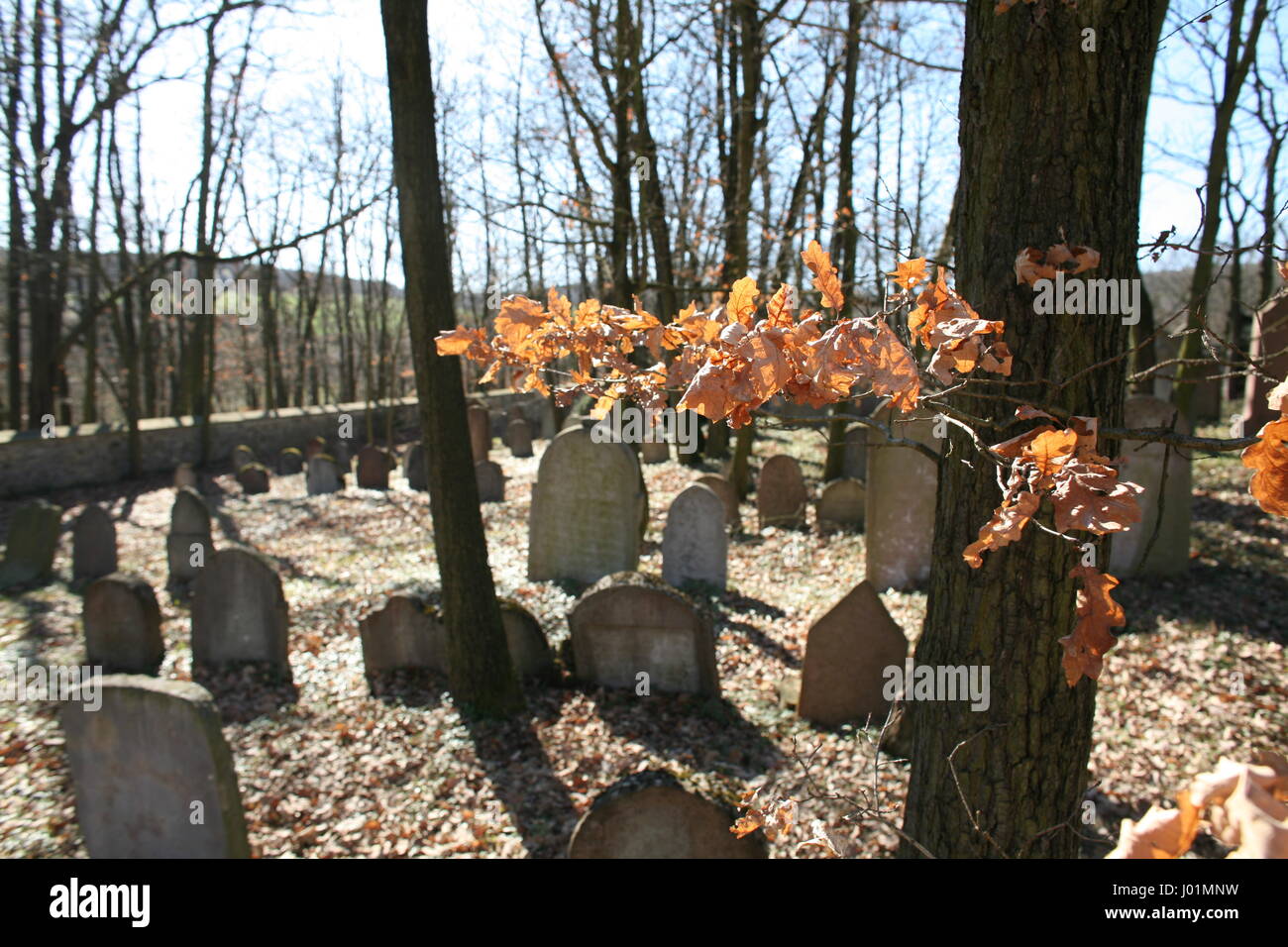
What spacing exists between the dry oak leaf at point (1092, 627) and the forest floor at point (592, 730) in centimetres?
102

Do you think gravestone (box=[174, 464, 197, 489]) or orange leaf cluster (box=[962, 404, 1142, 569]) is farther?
gravestone (box=[174, 464, 197, 489])

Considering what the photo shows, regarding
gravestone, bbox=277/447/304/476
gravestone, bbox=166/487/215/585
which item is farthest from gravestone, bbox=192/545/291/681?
gravestone, bbox=277/447/304/476

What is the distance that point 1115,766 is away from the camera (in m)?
4.87

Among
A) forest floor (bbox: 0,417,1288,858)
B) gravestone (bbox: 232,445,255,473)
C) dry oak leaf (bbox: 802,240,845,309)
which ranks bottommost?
forest floor (bbox: 0,417,1288,858)

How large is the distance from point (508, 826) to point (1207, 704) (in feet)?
15.3

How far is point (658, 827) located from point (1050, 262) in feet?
9.15

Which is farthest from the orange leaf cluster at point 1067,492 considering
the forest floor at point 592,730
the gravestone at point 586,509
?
the gravestone at point 586,509

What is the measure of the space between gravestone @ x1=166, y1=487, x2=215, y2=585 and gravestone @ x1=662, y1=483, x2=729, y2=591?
5460 mm

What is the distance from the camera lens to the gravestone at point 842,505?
10.5 m

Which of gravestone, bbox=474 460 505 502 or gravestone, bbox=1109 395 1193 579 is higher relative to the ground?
gravestone, bbox=1109 395 1193 579

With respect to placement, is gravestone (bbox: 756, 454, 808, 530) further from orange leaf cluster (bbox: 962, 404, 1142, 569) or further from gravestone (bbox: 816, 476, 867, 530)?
orange leaf cluster (bbox: 962, 404, 1142, 569)

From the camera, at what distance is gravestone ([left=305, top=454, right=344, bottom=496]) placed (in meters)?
15.0
